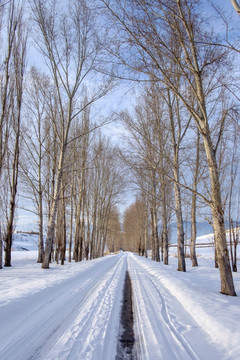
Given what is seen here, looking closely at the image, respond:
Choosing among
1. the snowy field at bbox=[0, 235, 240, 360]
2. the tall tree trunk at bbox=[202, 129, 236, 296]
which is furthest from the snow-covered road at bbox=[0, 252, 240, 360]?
the tall tree trunk at bbox=[202, 129, 236, 296]

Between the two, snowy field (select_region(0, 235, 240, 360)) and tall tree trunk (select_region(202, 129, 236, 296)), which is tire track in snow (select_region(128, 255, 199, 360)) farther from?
tall tree trunk (select_region(202, 129, 236, 296))

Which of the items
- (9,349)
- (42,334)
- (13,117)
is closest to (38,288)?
(42,334)

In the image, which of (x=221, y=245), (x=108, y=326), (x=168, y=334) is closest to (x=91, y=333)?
(x=108, y=326)

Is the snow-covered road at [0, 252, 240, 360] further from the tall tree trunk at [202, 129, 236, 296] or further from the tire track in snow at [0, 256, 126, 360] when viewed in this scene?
the tall tree trunk at [202, 129, 236, 296]

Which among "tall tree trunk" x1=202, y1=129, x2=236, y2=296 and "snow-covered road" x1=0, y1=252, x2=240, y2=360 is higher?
"tall tree trunk" x1=202, y1=129, x2=236, y2=296

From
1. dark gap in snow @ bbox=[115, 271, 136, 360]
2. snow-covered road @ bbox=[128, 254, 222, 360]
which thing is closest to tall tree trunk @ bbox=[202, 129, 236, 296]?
snow-covered road @ bbox=[128, 254, 222, 360]

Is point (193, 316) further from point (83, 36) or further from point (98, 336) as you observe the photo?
point (83, 36)

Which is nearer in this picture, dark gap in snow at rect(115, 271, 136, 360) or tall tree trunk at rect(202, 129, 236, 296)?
dark gap in snow at rect(115, 271, 136, 360)

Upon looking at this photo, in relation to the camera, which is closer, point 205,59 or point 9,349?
point 9,349

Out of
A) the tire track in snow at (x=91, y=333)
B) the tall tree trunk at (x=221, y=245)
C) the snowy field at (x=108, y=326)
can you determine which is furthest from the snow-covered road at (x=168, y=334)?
the tall tree trunk at (x=221, y=245)

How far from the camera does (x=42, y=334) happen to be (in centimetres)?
285

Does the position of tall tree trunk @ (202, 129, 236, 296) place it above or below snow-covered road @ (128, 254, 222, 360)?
above

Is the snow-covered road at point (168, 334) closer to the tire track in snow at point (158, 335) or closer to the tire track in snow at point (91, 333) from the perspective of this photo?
the tire track in snow at point (158, 335)

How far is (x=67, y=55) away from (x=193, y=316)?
12.0 m
